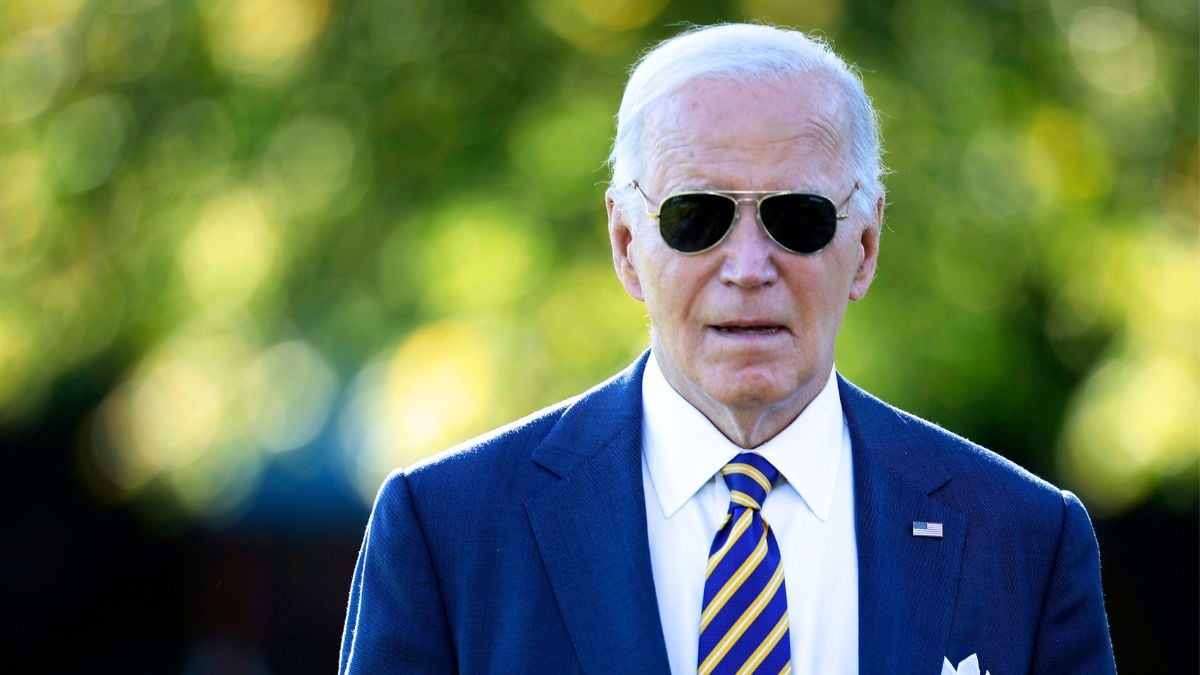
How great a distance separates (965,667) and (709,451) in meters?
0.63

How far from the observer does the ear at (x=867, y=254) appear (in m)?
3.08

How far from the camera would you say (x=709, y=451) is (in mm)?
2910

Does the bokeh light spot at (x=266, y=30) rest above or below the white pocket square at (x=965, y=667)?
above

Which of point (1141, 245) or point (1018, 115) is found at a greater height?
point (1018, 115)

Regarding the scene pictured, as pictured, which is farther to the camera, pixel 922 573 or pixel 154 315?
pixel 154 315

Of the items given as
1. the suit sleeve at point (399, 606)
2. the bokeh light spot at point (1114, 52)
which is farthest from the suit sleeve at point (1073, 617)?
the bokeh light spot at point (1114, 52)

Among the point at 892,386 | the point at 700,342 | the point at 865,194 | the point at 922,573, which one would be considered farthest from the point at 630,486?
the point at 892,386

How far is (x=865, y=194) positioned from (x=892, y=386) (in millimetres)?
3246

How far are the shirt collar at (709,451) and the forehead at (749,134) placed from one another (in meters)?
0.45

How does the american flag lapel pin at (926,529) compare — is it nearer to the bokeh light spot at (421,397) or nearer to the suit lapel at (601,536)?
the suit lapel at (601,536)

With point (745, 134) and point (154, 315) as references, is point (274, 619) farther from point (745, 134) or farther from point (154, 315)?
point (745, 134)

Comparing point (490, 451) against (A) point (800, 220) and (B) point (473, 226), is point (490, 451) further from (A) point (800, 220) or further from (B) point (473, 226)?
(B) point (473, 226)

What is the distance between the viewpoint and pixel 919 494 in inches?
116

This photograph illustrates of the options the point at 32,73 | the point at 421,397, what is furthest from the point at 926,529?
the point at 32,73
